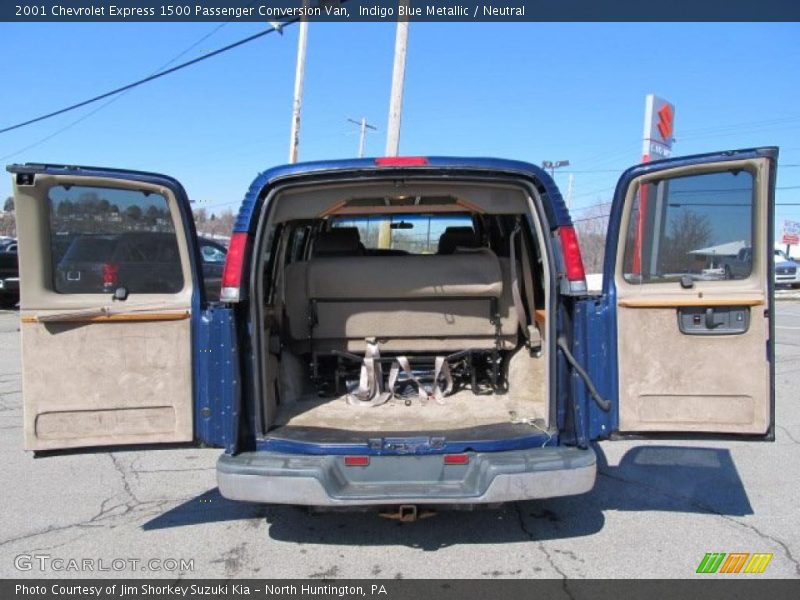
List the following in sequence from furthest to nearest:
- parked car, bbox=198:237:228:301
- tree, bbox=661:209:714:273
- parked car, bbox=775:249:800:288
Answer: parked car, bbox=775:249:800:288 < parked car, bbox=198:237:228:301 < tree, bbox=661:209:714:273

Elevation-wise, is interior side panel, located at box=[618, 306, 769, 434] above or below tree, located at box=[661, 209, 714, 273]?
below

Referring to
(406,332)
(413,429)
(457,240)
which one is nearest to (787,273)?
(457,240)

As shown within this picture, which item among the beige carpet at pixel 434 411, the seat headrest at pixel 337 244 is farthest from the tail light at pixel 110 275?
the seat headrest at pixel 337 244

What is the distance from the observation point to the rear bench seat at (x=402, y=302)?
14.2ft

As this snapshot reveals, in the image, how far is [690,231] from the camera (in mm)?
3453

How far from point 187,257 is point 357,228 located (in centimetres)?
278

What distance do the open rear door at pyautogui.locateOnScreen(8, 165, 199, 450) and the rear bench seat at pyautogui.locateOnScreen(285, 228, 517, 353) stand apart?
3.74 ft

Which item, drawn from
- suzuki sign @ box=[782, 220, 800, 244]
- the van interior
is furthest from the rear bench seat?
suzuki sign @ box=[782, 220, 800, 244]

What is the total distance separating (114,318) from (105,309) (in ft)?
0.21

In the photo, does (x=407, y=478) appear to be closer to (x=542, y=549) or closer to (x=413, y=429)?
(x=413, y=429)

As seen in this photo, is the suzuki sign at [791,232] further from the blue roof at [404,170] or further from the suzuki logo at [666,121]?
the blue roof at [404,170]

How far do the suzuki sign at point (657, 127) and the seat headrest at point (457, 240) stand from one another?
5675mm

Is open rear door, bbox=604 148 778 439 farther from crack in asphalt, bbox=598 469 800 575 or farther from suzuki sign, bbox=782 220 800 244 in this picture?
suzuki sign, bbox=782 220 800 244

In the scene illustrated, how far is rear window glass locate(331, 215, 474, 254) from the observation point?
5887 mm
